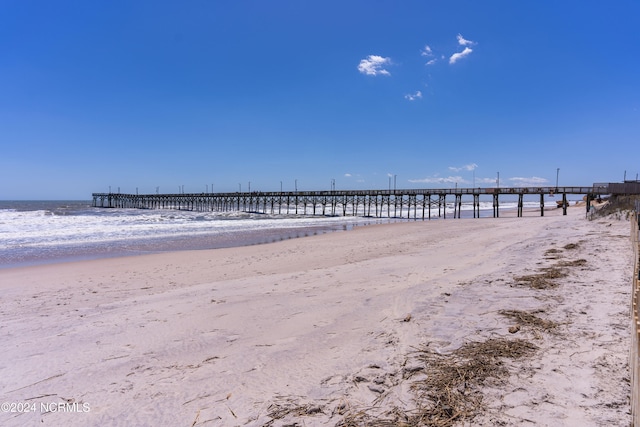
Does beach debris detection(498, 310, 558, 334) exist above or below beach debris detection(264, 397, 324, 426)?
above

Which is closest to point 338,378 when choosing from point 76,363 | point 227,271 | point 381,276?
point 76,363

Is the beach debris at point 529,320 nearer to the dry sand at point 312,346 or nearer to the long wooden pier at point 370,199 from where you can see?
the dry sand at point 312,346

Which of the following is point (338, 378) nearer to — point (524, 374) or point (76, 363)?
point (524, 374)

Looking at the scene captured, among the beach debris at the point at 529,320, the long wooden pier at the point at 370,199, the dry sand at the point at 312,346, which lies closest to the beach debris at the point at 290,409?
the dry sand at the point at 312,346

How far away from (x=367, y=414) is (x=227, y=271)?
27.0ft

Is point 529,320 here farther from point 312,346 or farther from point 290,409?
point 290,409

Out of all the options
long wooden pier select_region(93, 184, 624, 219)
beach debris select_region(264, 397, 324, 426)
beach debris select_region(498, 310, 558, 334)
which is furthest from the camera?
long wooden pier select_region(93, 184, 624, 219)

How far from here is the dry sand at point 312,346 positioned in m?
3.02

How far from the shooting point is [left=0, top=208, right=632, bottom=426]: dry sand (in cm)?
302

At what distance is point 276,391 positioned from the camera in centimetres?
332

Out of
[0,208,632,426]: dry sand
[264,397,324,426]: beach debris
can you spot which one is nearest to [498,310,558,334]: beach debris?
[0,208,632,426]: dry sand

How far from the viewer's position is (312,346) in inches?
171

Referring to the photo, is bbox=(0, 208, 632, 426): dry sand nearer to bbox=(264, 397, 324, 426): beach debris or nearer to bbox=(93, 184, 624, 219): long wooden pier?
bbox=(264, 397, 324, 426): beach debris

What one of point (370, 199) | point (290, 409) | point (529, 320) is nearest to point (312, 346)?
point (290, 409)
